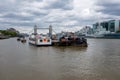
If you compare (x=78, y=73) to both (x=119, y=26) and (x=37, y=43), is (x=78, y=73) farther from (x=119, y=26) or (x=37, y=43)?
(x=119, y=26)

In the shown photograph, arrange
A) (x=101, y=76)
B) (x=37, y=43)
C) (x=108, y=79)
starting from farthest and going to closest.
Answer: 1. (x=37, y=43)
2. (x=101, y=76)
3. (x=108, y=79)

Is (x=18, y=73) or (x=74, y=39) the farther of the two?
(x=74, y=39)

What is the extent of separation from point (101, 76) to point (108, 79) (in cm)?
104

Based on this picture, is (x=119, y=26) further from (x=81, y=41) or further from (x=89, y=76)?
(x=89, y=76)

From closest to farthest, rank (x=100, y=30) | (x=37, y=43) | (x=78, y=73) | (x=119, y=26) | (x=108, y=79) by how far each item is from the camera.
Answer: (x=108, y=79)
(x=78, y=73)
(x=37, y=43)
(x=100, y=30)
(x=119, y=26)

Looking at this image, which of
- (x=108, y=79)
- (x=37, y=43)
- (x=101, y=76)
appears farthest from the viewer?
(x=37, y=43)

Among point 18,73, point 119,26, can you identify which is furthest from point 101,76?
point 119,26

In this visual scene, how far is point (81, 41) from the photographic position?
57406mm

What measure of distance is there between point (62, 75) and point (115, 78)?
12.7 ft

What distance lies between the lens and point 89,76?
16.4 meters

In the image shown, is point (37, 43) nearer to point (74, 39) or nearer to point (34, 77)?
point (74, 39)

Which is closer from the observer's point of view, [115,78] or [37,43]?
[115,78]

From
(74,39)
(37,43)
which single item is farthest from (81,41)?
(37,43)

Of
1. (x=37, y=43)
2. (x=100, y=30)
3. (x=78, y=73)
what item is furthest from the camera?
(x=100, y=30)
